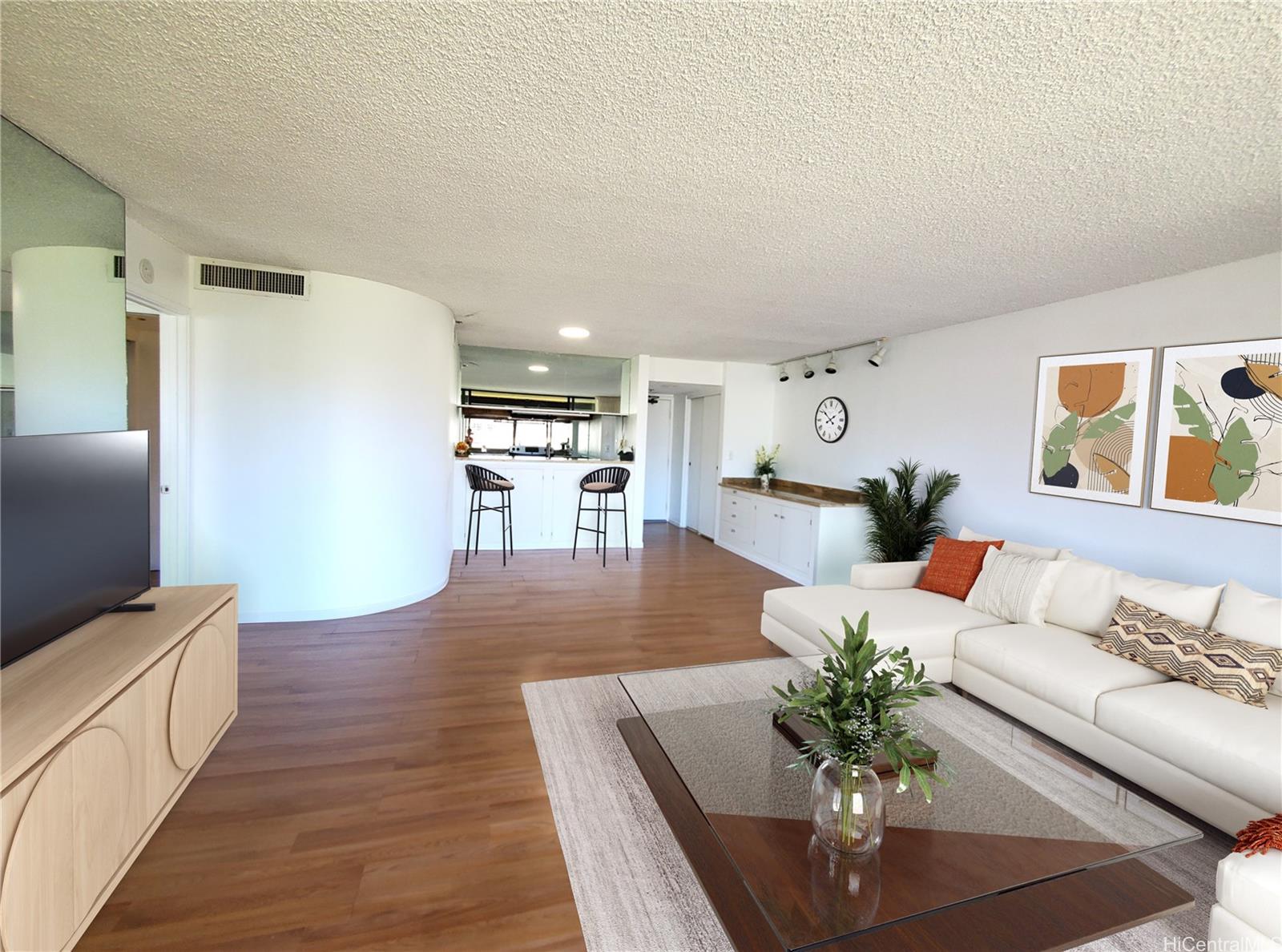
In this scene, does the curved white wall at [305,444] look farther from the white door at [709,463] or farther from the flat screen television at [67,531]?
the white door at [709,463]

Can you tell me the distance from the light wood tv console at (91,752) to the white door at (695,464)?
6.65 m

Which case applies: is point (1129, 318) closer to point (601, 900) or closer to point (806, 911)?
point (806, 911)

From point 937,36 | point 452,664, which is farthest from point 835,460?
point 937,36

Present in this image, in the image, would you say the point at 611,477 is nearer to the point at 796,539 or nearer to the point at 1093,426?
the point at 796,539

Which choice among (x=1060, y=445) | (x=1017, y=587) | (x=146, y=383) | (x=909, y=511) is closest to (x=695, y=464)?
(x=909, y=511)

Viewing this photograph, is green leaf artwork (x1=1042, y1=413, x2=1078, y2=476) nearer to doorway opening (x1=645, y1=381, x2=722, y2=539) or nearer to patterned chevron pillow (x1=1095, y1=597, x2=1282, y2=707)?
patterned chevron pillow (x1=1095, y1=597, x2=1282, y2=707)

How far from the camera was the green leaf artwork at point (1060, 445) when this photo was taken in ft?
11.9

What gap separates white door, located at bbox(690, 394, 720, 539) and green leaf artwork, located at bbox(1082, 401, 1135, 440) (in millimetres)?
4203

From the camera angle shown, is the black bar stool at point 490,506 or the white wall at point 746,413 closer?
the black bar stool at point 490,506

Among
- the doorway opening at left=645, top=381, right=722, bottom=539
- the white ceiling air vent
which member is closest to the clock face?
the doorway opening at left=645, top=381, right=722, bottom=539

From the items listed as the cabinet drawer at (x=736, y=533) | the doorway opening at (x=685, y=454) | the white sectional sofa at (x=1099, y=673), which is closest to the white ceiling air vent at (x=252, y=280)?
the white sectional sofa at (x=1099, y=673)

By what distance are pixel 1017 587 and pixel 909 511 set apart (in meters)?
1.59

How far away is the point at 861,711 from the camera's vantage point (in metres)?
1.57

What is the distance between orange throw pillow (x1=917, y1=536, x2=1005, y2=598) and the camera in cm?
357
